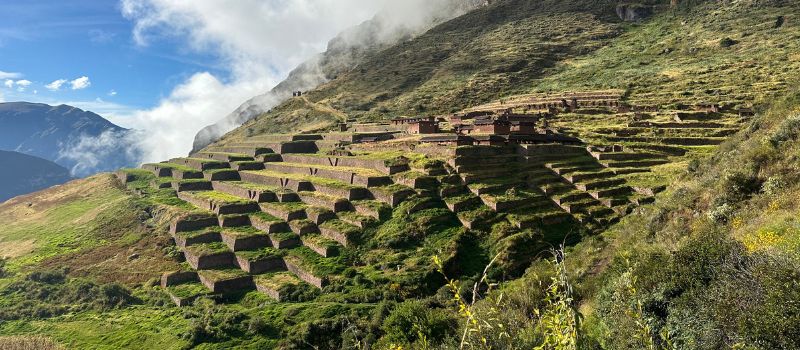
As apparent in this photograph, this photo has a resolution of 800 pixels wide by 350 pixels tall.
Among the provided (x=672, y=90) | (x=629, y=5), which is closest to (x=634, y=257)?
(x=672, y=90)

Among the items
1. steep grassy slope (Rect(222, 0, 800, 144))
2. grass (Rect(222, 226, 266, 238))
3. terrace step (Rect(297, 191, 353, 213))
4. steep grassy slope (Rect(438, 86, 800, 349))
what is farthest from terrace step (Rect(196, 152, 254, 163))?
steep grassy slope (Rect(438, 86, 800, 349))

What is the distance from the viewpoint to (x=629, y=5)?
113 m

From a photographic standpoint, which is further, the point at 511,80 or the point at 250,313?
the point at 511,80

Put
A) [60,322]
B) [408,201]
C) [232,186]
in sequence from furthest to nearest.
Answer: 1. [232,186]
2. [408,201]
3. [60,322]

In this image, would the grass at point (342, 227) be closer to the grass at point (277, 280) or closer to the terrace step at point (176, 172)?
the grass at point (277, 280)

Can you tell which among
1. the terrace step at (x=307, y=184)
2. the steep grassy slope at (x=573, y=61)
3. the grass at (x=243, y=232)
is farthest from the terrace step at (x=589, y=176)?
the steep grassy slope at (x=573, y=61)

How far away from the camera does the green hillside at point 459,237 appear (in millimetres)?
10055

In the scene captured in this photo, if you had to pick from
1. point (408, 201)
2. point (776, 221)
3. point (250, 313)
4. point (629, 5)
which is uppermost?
point (629, 5)

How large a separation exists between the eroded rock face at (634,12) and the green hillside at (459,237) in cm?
4423

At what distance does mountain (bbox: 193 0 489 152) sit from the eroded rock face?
1952 inches

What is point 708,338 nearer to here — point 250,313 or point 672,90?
point 250,313

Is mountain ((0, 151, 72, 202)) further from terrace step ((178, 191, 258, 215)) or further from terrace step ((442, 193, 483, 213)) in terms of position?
terrace step ((442, 193, 483, 213))

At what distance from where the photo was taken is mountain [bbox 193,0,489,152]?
495 ft

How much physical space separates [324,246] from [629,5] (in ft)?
369
